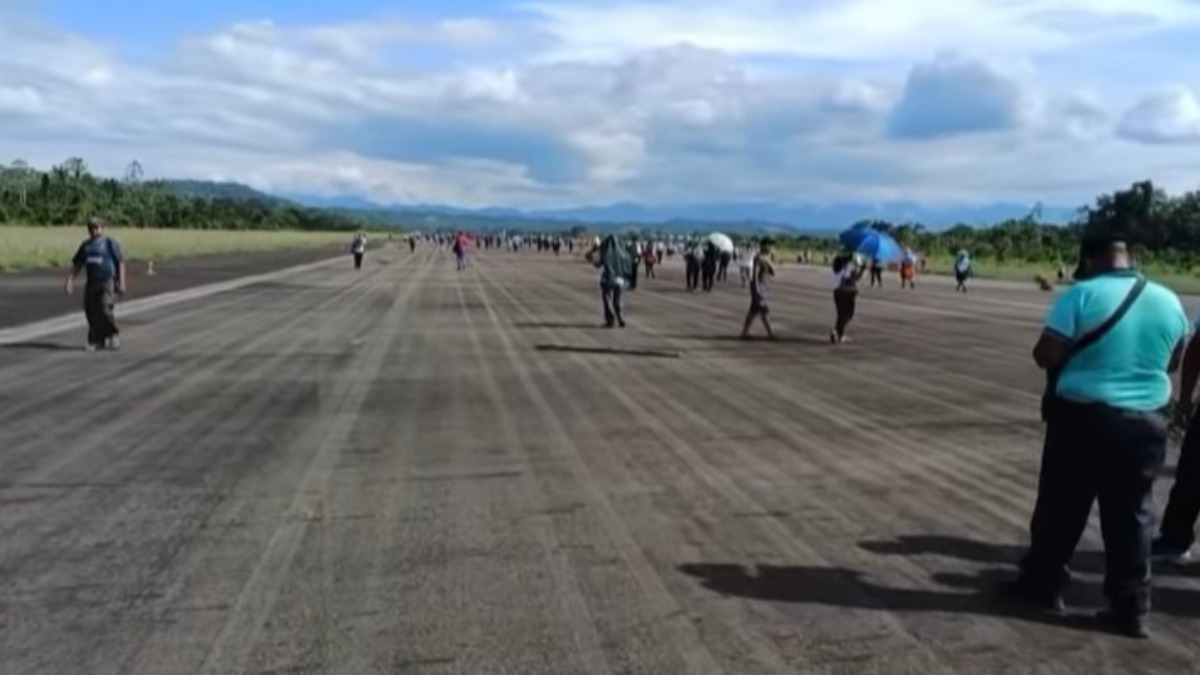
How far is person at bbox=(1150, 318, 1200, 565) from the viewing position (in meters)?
8.21

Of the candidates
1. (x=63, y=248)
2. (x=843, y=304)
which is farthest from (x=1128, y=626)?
(x=63, y=248)

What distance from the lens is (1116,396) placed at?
22.1 ft

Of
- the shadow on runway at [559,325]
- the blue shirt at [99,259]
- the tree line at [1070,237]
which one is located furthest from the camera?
the tree line at [1070,237]

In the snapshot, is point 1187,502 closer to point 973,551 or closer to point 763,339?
point 973,551

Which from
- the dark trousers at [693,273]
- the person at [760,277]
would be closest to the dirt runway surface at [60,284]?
the person at [760,277]

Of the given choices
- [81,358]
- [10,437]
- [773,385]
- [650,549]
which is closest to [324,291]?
[81,358]

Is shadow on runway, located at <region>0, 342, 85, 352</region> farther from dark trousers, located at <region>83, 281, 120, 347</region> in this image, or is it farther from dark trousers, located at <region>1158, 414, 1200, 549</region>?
dark trousers, located at <region>1158, 414, 1200, 549</region>

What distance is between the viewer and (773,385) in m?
17.4

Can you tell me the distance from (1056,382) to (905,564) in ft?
4.85

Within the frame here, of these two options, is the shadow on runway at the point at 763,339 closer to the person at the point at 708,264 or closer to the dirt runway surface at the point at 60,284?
the dirt runway surface at the point at 60,284

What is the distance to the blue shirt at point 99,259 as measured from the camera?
67.1 feet

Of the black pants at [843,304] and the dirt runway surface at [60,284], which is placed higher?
the black pants at [843,304]

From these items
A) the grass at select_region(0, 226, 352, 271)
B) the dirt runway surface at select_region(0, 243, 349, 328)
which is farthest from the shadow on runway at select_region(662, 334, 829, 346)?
the grass at select_region(0, 226, 352, 271)

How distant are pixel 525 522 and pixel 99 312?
524 inches
